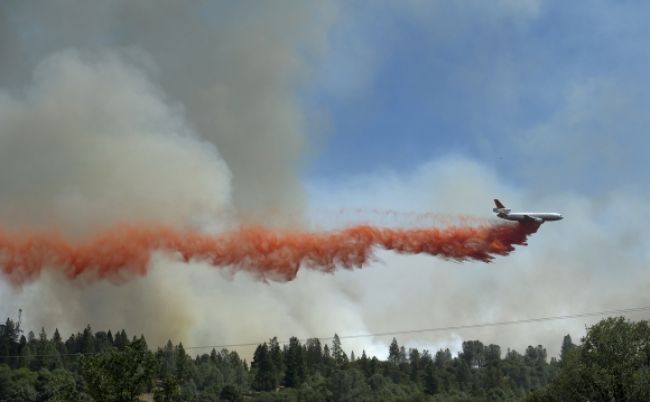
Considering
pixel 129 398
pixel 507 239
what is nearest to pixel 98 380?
pixel 129 398

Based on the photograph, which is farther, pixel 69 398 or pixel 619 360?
pixel 619 360

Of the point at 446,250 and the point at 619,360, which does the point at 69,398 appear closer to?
the point at 446,250

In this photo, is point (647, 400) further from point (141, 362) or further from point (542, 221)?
point (141, 362)

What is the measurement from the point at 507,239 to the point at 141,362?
56.5 m

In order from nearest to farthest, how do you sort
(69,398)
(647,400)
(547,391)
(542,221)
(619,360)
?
(69,398) < (647,400) < (619,360) < (547,391) < (542,221)

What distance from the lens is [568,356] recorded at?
102375 millimetres

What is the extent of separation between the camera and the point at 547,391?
10412 cm

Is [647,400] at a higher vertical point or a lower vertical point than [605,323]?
lower

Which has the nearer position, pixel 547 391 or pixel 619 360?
pixel 619 360

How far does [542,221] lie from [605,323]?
20.7 meters

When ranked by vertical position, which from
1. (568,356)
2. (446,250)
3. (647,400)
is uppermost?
(446,250)

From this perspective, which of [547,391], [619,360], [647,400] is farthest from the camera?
[547,391]

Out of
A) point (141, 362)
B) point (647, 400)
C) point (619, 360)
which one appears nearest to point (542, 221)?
point (619, 360)

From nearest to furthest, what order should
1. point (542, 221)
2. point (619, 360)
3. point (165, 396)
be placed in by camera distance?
point (165, 396)
point (619, 360)
point (542, 221)
